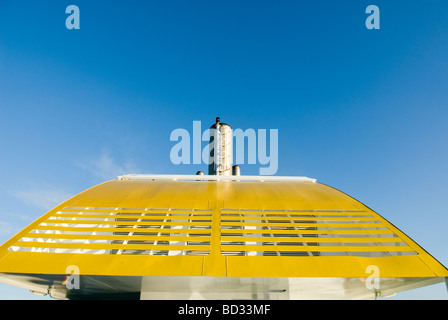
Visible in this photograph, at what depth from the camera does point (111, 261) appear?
7254mm

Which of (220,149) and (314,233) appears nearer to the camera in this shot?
(314,233)

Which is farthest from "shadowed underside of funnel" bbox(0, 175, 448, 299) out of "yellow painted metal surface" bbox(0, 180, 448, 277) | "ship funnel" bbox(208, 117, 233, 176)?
"ship funnel" bbox(208, 117, 233, 176)

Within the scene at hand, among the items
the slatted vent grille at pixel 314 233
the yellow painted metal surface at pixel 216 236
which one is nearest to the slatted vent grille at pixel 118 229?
the yellow painted metal surface at pixel 216 236

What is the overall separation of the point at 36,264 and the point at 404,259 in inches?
392

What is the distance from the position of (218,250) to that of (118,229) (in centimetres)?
318

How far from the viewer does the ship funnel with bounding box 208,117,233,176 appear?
21609 mm

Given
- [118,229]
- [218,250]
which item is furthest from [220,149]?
[218,250]

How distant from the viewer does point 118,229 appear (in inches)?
330

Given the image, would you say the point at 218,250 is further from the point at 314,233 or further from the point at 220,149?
the point at 220,149

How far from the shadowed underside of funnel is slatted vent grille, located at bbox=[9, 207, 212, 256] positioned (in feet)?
0.11

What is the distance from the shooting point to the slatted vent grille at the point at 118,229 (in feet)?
26.0

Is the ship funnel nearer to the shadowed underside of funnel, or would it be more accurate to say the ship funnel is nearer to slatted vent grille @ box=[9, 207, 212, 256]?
the shadowed underside of funnel
